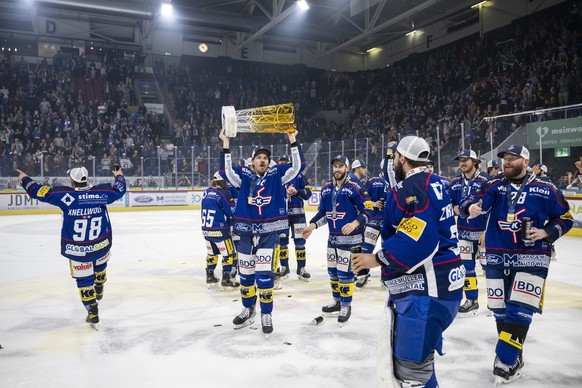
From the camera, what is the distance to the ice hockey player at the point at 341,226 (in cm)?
529

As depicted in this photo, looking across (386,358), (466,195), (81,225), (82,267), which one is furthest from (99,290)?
(466,195)

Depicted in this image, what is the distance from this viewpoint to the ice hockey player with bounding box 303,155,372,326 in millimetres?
5289

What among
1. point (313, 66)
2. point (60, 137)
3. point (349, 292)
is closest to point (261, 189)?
point (349, 292)

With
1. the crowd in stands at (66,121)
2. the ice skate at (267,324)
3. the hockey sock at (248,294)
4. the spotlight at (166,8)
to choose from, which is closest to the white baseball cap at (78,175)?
the hockey sock at (248,294)

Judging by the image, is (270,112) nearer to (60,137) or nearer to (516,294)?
(516,294)

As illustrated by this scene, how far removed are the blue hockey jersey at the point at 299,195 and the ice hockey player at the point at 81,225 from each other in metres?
2.96

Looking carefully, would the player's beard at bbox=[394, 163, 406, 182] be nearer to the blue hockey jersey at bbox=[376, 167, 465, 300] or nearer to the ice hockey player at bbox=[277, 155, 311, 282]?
the blue hockey jersey at bbox=[376, 167, 465, 300]

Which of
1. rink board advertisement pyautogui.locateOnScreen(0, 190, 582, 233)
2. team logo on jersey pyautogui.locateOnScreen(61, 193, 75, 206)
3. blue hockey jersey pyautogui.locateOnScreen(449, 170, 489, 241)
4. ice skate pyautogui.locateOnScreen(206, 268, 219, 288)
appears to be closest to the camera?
team logo on jersey pyautogui.locateOnScreen(61, 193, 75, 206)

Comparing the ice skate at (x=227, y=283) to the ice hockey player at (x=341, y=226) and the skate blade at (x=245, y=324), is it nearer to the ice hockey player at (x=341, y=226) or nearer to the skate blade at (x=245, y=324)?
the skate blade at (x=245, y=324)

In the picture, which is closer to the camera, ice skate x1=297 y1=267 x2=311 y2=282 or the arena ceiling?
ice skate x1=297 y1=267 x2=311 y2=282

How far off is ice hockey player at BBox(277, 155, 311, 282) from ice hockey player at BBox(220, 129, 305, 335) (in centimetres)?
223

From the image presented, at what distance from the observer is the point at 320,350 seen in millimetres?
4426

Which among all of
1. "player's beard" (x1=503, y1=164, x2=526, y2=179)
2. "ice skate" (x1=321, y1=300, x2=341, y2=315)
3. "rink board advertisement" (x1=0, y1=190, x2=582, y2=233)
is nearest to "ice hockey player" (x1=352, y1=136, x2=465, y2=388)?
"player's beard" (x1=503, y1=164, x2=526, y2=179)

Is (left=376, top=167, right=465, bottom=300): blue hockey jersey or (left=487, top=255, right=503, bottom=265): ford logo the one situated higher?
(left=376, top=167, right=465, bottom=300): blue hockey jersey
